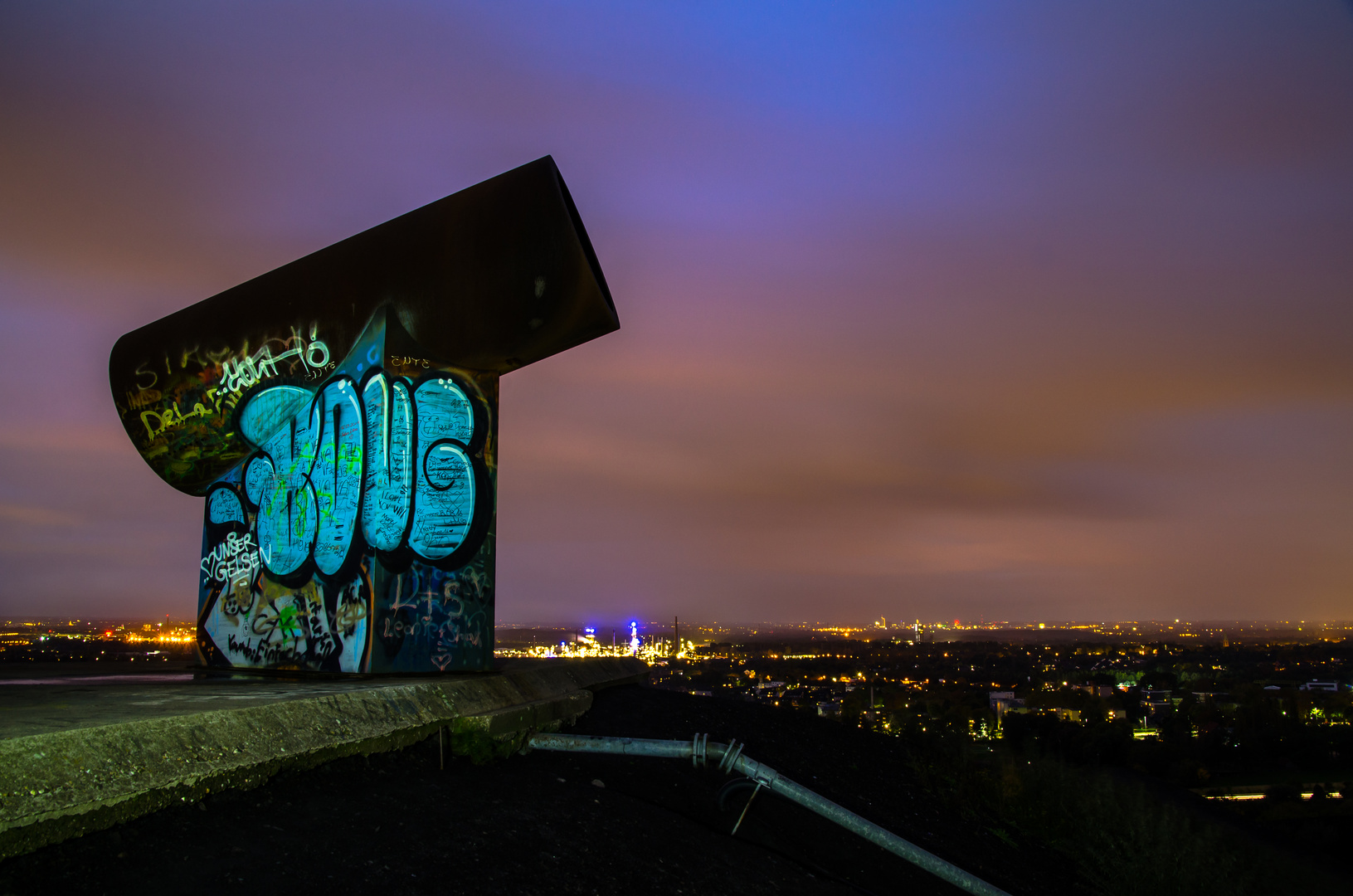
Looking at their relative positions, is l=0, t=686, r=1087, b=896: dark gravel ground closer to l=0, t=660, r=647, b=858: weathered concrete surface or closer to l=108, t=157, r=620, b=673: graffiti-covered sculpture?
l=0, t=660, r=647, b=858: weathered concrete surface

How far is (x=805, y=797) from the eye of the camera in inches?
203

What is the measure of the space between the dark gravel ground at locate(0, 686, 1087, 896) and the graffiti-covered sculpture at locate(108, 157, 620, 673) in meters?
2.11

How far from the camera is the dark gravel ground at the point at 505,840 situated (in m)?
3.19

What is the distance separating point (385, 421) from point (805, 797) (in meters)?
5.11

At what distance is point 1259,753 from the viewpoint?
42969 mm

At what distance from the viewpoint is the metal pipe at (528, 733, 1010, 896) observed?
16.9 feet

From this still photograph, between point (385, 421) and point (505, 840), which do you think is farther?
point (385, 421)

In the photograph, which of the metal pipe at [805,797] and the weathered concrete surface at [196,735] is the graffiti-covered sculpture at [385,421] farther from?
the metal pipe at [805,797]

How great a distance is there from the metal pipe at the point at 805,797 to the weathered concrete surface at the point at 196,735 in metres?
1.16

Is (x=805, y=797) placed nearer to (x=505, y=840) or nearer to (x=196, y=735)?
(x=505, y=840)

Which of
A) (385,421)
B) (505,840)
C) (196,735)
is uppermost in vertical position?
(385,421)

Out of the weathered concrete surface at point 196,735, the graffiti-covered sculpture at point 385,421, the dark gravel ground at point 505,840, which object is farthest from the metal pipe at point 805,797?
the graffiti-covered sculpture at point 385,421

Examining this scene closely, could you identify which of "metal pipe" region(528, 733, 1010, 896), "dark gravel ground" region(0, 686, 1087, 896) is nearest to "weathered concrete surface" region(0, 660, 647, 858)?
"dark gravel ground" region(0, 686, 1087, 896)

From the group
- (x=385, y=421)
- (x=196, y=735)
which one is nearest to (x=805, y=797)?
(x=196, y=735)
